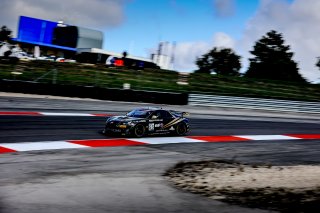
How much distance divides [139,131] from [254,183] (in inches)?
239

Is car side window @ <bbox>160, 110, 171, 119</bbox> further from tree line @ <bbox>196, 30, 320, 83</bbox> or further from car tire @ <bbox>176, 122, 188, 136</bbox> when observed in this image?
tree line @ <bbox>196, 30, 320, 83</bbox>

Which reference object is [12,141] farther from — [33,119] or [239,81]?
[239,81]

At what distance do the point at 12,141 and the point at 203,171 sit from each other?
18.3ft

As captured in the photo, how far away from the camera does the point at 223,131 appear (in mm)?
17297

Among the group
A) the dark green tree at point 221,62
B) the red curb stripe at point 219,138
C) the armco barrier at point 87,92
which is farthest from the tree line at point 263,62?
the red curb stripe at point 219,138

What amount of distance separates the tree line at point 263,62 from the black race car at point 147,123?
51283 millimetres

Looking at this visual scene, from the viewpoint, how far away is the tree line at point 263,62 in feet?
223

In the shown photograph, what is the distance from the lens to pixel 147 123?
1390 centimetres

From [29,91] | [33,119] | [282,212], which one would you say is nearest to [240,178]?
[282,212]

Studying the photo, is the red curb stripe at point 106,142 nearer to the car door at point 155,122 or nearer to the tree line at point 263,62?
the car door at point 155,122

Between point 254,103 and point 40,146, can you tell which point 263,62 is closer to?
point 254,103

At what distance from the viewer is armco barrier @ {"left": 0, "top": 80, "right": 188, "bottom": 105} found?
2473 centimetres

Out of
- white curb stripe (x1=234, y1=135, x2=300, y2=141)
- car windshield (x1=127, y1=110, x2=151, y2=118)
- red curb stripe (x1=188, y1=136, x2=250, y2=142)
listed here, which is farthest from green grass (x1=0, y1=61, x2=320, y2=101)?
white curb stripe (x1=234, y1=135, x2=300, y2=141)

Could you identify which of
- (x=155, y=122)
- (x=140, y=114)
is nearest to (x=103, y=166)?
(x=140, y=114)
